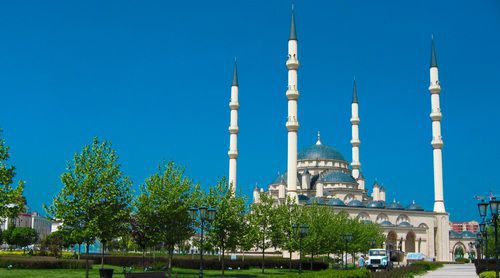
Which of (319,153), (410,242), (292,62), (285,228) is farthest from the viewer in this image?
(319,153)

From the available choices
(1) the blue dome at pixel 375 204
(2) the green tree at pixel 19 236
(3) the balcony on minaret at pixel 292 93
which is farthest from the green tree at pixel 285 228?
(2) the green tree at pixel 19 236

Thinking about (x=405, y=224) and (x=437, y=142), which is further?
(x=405, y=224)

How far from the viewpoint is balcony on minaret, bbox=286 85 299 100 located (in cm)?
6194

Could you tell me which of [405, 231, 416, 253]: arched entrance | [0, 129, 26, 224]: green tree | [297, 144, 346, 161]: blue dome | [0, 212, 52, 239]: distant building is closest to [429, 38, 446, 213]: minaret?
[405, 231, 416, 253]: arched entrance

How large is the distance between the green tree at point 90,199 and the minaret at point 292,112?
35.2m

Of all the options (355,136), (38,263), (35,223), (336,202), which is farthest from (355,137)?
(35,223)

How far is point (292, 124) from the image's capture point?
61.2 m

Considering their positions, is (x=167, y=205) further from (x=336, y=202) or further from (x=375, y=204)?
(x=375, y=204)

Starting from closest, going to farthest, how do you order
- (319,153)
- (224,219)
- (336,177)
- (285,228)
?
(224,219)
(285,228)
(336,177)
(319,153)

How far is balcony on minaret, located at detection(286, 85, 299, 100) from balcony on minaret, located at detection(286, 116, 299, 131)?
217cm

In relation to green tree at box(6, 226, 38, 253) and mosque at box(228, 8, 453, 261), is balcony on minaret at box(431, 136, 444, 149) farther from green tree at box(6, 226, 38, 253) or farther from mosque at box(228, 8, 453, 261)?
green tree at box(6, 226, 38, 253)

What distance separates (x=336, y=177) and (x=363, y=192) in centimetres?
469

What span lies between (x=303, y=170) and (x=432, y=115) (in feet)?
73.0

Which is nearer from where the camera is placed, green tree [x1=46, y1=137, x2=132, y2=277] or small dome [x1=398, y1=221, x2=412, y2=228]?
green tree [x1=46, y1=137, x2=132, y2=277]
